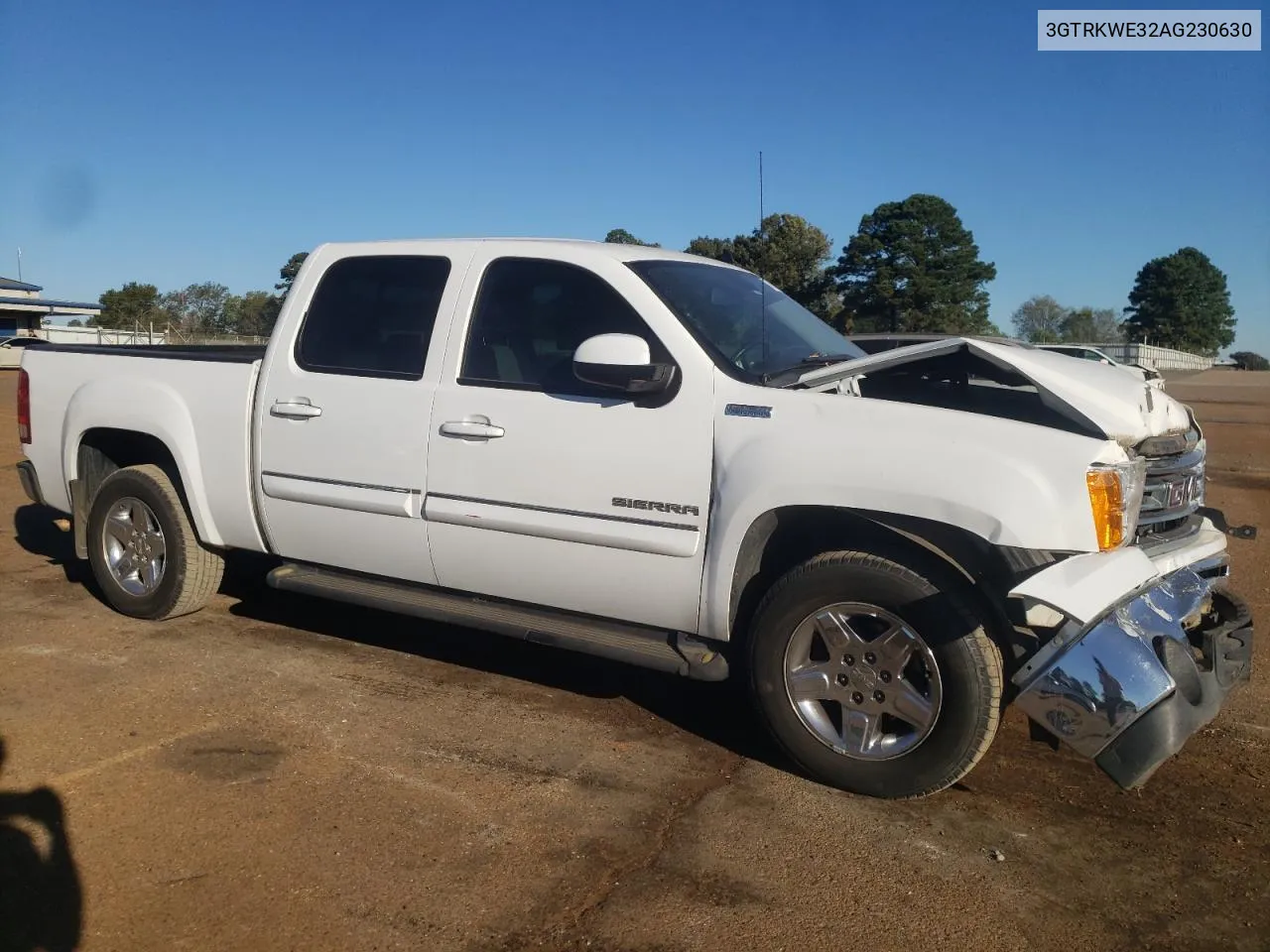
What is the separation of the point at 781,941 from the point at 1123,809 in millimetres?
1612

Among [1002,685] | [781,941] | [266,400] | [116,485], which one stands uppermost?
[266,400]

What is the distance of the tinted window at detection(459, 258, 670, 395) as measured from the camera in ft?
14.5

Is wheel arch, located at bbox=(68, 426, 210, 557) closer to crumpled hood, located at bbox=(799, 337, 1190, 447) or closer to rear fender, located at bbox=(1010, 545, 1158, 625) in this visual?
crumpled hood, located at bbox=(799, 337, 1190, 447)

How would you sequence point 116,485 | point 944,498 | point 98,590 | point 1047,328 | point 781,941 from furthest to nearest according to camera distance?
1. point 1047,328
2. point 98,590
3. point 116,485
4. point 944,498
5. point 781,941

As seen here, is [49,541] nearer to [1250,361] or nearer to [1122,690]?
[1122,690]

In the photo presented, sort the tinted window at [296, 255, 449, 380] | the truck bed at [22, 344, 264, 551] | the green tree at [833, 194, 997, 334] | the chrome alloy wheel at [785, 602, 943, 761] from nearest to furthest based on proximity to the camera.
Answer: the chrome alloy wheel at [785, 602, 943, 761], the tinted window at [296, 255, 449, 380], the truck bed at [22, 344, 264, 551], the green tree at [833, 194, 997, 334]

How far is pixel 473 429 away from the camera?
4.46 metres

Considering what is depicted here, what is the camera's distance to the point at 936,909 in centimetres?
311

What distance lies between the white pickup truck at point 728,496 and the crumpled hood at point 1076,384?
1 cm

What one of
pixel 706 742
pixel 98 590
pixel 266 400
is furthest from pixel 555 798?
pixel 98 590

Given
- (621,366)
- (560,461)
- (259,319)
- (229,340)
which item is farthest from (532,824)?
(229,340)

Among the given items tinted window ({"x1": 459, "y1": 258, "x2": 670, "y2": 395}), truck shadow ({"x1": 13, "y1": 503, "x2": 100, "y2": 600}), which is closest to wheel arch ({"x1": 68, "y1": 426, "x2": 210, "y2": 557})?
truck shadow ({"x1": 13, "y1": 503, "x2": 100, "y2": 600})

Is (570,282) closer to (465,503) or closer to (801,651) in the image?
(465,503)

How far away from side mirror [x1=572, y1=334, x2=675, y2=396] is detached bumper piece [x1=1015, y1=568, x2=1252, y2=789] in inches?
65.5
